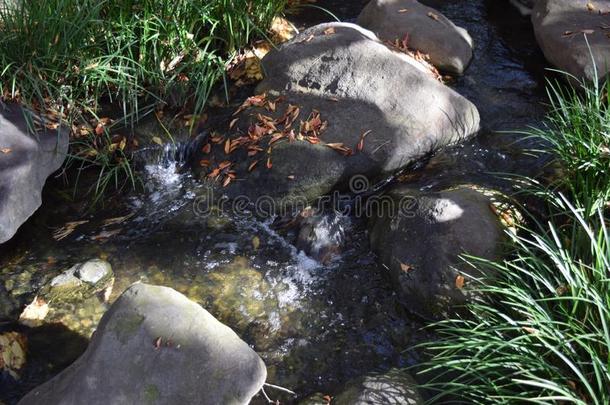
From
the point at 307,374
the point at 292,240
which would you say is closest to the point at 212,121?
the point at 292,240

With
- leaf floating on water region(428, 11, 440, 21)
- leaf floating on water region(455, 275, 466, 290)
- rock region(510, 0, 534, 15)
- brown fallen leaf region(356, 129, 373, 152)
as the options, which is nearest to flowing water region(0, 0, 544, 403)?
leaf floating on water region(455, 275, 466, 290)

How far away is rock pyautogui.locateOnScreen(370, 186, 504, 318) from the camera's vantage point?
3590 millimetres

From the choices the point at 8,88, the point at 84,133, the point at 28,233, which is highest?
the point at 8,88

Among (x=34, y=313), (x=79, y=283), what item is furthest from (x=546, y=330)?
(x=34, y=313)

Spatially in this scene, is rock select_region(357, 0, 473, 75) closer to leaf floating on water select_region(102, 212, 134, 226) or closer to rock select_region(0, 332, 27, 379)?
leaf floating on water select_region(102, 212, 134, 226)

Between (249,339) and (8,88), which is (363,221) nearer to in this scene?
(249,339)

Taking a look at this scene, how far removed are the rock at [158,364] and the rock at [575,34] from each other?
3.56 m

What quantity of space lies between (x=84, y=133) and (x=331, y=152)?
5.95 feet

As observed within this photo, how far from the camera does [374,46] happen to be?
4898 millimetres

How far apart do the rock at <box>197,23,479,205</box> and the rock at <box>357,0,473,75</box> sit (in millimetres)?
519

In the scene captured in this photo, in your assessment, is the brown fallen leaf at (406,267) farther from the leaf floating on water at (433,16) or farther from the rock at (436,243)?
the leaf floating on water at (433,16)

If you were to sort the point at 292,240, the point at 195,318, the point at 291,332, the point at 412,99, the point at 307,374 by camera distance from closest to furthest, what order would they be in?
the point at 195,318
the point at 307,374
the point at 291,332
the point at 292,240
the point at 412,99

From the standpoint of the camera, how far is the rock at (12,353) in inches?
134

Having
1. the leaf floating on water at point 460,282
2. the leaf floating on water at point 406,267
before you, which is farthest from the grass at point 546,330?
the leaf floating on water at point 406,267
